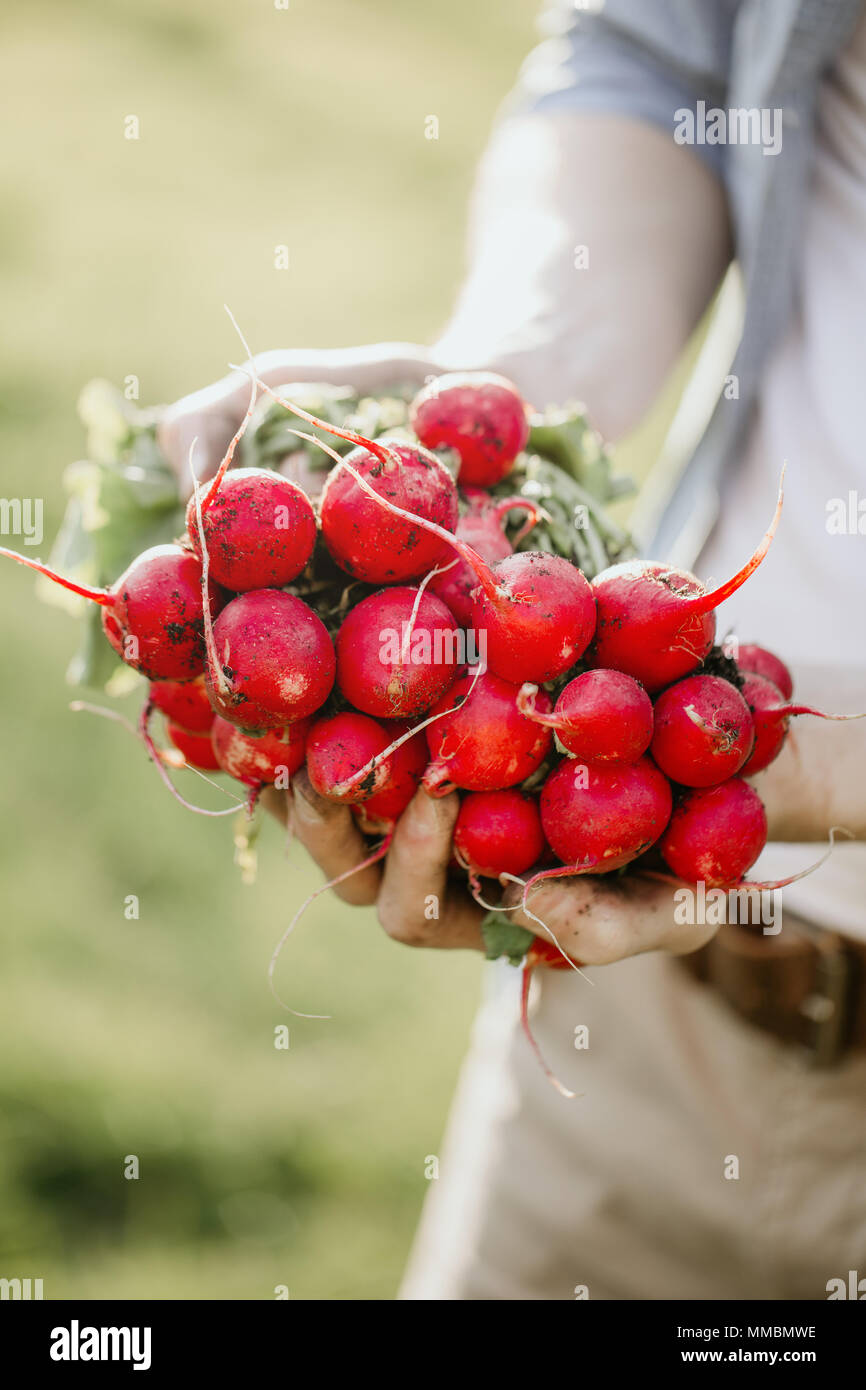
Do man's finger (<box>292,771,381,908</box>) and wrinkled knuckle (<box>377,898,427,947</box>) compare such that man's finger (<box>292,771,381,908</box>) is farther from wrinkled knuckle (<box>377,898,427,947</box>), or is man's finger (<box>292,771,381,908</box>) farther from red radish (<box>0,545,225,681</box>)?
red radish (<box>0,545,225,681</box>)

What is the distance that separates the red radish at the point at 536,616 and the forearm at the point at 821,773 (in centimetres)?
48

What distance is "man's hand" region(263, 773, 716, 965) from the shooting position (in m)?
1.65

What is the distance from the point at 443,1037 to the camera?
12.4 feet

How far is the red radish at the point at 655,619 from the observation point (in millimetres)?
1536

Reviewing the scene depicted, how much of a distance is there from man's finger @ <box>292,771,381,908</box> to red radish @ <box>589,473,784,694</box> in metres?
0.48

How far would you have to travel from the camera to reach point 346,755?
5.20ft

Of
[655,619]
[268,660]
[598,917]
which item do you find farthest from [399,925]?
[655,619]

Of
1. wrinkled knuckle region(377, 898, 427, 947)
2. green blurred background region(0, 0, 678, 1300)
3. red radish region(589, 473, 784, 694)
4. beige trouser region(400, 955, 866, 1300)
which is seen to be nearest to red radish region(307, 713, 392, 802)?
wrinkled knuckle region(377, 898, 427, 947)

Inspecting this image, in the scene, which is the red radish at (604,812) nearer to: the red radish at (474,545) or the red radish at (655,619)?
the red radish at (655,619)

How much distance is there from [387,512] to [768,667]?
2.26 ft

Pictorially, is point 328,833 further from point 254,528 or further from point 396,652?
point 254,528

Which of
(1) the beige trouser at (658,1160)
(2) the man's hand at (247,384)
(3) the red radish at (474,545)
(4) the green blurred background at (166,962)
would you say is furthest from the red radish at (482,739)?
(4) the green blurred background at (166,962)

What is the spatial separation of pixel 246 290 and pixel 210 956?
5.04m
